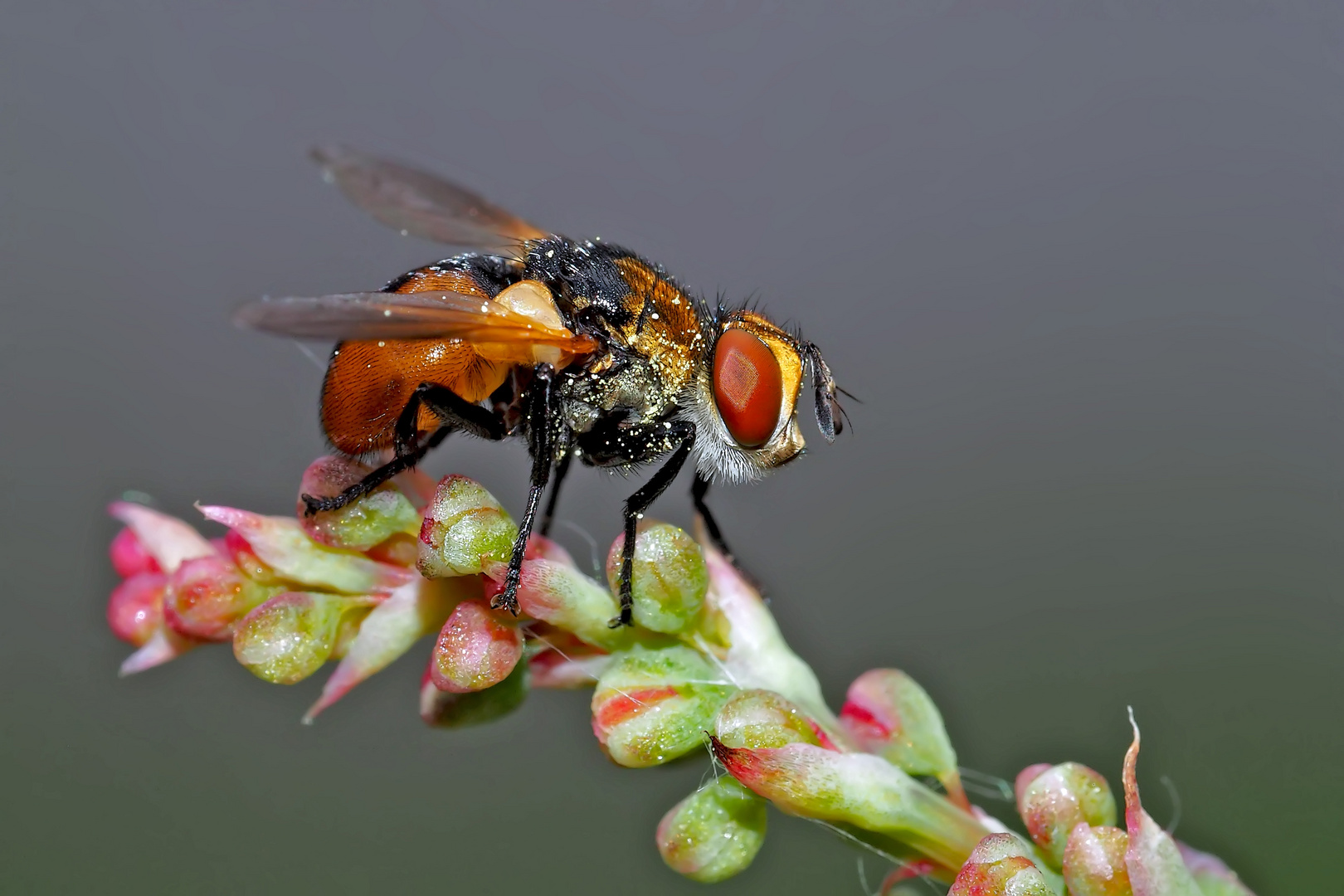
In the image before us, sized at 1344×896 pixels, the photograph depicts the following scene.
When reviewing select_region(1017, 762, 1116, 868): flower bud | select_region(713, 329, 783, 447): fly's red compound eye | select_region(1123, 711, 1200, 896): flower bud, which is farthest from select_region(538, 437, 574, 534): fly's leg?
select_region(1123, 711, 1200, 896): flower bud

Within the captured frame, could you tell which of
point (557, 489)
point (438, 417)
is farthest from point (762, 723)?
point (557, 489)

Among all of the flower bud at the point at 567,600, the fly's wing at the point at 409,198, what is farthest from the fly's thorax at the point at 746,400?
the fly's wing at the point at 409,198

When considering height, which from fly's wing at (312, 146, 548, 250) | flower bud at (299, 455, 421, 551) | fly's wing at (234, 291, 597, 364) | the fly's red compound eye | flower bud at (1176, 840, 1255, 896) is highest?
fly's wing at (312, 146, 548, 250)

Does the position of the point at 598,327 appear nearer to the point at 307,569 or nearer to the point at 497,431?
the point at 497,431

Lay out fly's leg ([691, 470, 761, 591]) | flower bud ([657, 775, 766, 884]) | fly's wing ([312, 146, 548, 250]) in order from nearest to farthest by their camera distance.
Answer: flower bud ([657, 775, 766, 884]), fly's leg ([691, 470, 761, 591]), fly's wing ([312, 146, 548, 250])

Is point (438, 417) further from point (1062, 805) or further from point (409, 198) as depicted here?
point (1062, 805)

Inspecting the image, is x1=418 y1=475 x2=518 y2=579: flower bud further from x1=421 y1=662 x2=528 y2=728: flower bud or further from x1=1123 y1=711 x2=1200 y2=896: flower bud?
x1=1123 y1=711 x2=1200 y2=896: flower bud

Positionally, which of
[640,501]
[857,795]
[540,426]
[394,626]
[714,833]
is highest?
[540,426]
